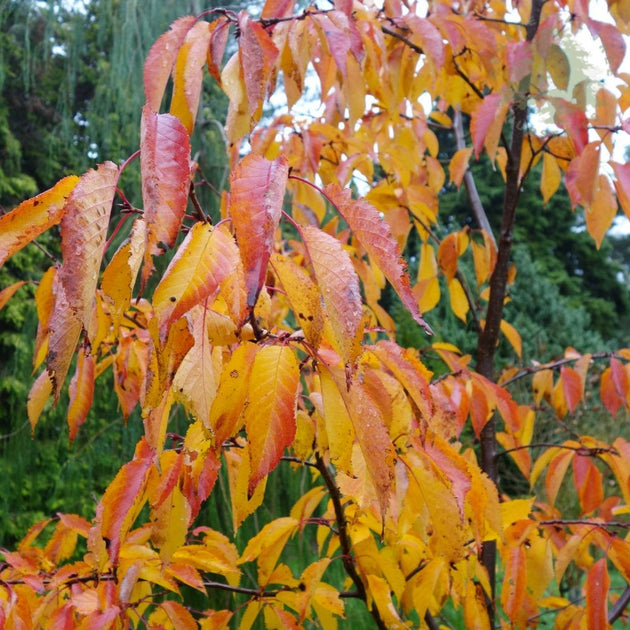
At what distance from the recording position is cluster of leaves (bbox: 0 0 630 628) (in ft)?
1.42

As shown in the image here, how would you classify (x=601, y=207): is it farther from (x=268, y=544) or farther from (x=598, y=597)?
(x=268, y=544)

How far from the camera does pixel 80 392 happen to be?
0.98 meters

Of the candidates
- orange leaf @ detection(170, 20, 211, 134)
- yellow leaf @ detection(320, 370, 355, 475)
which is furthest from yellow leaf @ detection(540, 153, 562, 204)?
yellow leaf @ detection(320, 370, 355, 475)

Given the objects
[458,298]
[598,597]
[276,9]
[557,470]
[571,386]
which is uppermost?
[276,9]

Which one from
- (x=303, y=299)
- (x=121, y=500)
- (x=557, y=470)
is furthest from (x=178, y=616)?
(x=557, y=470)

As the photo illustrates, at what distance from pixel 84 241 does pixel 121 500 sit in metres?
0.34

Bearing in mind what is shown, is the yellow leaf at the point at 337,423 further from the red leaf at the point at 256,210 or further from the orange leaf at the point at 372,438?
the red leaf at the point at 256,210

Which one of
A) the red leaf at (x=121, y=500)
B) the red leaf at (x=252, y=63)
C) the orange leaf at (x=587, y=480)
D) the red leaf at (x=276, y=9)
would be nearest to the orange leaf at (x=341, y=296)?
the red leaf at (x=252, y=63)

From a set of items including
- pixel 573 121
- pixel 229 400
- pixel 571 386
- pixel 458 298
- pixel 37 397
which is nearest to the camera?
pixel 229 400

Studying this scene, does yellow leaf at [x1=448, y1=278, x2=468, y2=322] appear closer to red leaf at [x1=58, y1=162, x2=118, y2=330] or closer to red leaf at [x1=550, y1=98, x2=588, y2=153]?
red leaf at [x1=550, y1=98, x2=588, y2=153]

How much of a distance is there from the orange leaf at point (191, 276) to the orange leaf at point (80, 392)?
2.00ft

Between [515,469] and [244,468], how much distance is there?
5.32 m

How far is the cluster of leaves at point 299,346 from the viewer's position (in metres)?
0.43

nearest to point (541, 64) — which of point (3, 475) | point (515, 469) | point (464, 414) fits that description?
point (464, 414)
